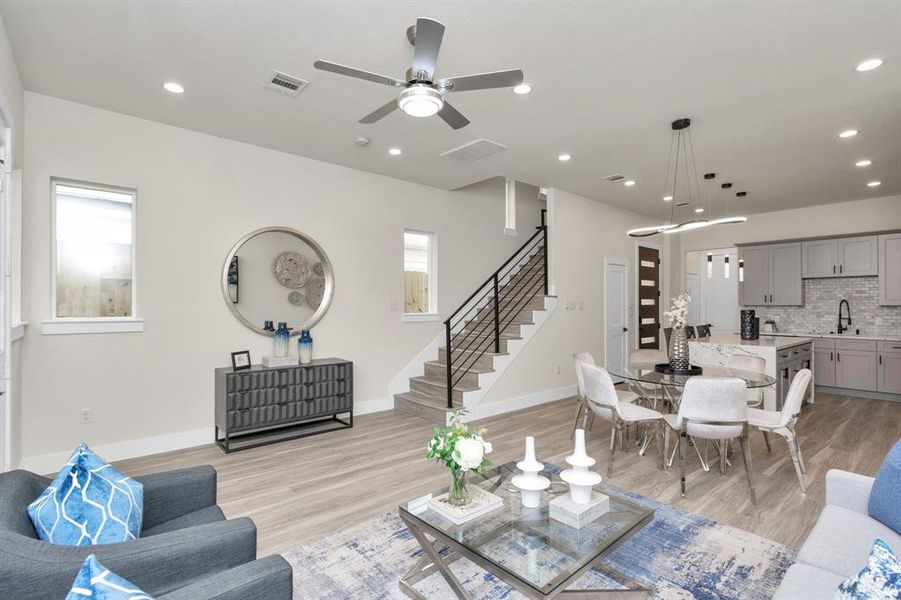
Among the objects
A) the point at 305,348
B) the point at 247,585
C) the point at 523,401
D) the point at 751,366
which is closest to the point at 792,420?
the point at 751,366

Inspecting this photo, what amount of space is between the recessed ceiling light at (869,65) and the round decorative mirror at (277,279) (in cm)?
489

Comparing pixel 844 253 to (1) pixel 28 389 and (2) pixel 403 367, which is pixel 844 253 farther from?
(1) pixel 28 389

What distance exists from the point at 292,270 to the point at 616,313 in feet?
17.1

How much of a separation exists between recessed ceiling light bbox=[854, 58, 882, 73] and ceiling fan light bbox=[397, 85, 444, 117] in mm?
2925

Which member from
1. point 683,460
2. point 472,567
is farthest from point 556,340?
point 472,567

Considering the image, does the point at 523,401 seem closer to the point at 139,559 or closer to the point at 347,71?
the point at 347,71

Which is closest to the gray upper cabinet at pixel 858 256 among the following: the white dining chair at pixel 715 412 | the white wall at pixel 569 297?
the white wall at pixel 569 297

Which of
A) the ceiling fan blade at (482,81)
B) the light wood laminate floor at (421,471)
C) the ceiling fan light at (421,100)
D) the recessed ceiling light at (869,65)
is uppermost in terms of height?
the recessed ceiling light at (869,65)

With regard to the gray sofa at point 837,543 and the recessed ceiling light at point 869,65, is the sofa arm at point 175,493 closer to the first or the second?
the gray sofa at point 837,543

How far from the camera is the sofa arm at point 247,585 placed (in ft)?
3.96

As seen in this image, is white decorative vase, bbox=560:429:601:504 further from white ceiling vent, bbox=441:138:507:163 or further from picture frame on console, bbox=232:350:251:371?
picture frame on console, bbox=232:350:251:371

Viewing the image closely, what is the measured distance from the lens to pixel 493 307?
712 centimetres

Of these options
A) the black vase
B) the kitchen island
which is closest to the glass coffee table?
the kitchen island

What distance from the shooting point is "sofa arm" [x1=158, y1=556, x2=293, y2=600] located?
121 cm
